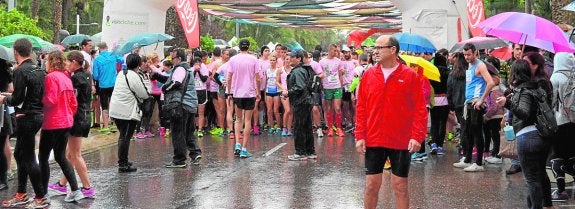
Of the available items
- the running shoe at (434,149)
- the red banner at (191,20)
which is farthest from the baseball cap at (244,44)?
the running shoe at (434,149)

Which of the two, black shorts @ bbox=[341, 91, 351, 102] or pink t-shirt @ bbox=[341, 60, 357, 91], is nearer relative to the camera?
pink t-shirt @ bbox=[341, 60, 357, 91]

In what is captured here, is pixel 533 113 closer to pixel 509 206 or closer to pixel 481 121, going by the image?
pixel 509 206

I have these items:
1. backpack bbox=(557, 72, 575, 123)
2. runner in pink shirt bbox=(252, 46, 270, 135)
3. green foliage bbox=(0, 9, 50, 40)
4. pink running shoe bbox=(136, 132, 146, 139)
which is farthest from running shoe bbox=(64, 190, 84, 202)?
green foliage bbox=(0, 9, 50, 40)

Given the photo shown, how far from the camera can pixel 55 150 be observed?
8844 mm

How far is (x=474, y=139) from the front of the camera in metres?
11.8

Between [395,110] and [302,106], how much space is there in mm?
6180

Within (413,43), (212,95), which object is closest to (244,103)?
(413,43)

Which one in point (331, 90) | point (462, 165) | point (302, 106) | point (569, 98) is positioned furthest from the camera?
point (331, 90)

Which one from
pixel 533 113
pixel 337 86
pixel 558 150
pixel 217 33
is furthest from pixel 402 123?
pixel 217 33

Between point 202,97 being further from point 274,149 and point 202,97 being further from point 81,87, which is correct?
point 81,87

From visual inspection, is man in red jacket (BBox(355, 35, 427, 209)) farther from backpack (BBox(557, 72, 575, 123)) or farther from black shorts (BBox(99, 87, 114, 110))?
black shorts (BBox(99, 87, 114, 110))

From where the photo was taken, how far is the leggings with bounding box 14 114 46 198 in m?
8.48

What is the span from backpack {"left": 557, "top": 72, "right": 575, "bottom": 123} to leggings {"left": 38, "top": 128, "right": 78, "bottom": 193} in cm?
549

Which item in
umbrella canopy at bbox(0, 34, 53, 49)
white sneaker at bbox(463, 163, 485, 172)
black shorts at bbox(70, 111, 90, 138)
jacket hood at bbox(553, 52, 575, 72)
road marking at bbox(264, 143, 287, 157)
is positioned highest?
umbrella canopy at bbox(0, 34, 53, 49)
